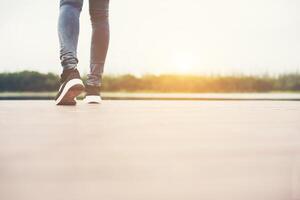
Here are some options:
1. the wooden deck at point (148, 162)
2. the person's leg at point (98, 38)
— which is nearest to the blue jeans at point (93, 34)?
the person's leg at point (98, 38)

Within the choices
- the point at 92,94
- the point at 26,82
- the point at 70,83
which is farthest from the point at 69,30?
the point at 26,82

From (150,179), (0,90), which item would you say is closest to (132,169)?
(150,179)

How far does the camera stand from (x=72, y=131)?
170 centimetres

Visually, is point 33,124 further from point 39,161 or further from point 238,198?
point 238,198

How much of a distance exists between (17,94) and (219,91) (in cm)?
201

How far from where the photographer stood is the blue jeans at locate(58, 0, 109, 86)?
2.88 metres

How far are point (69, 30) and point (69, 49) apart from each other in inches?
4.4

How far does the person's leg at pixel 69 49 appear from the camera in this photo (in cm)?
284

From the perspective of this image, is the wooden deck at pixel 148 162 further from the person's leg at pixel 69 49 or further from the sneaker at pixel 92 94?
the sneaker at pixel 92 94

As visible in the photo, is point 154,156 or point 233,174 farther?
point 154,156

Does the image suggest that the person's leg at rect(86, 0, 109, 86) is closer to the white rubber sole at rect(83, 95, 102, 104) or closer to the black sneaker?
the white rubber sole at rect(83, 95, 102, 104)

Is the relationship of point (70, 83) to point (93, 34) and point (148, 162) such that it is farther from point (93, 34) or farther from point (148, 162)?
point (148, 162)

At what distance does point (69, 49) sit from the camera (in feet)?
9.45

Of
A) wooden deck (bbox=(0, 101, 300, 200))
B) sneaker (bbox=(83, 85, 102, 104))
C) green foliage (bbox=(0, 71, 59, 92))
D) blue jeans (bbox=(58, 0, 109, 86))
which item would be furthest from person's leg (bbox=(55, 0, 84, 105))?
green foliage (bbox=(0, 71, 59, 92))
